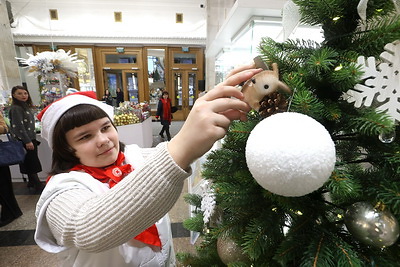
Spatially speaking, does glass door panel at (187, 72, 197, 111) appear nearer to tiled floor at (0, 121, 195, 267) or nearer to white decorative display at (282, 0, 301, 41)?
tiled floor at (0, 121, 195, 267)

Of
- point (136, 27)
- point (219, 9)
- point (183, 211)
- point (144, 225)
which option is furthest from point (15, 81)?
point (144, 225)

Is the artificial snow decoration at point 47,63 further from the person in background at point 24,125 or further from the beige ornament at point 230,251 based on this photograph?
the beige ornament at point 230,251

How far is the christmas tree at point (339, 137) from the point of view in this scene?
39 centimetres

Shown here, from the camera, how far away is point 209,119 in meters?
0.44

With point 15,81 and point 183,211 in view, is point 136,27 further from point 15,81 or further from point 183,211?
point 183,211

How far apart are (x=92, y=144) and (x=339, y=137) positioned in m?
0.80

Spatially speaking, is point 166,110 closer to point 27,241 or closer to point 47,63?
point 47,63

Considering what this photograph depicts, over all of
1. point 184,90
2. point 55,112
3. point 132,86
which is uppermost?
point 55,112

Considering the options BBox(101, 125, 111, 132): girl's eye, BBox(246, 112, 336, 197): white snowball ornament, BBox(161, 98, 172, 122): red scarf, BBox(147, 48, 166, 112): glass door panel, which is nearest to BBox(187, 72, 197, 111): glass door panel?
BBox(147, 48, 166, 112): glass door panel

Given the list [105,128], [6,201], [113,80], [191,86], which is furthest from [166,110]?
[105,128]

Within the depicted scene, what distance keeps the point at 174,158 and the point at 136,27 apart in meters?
9.78

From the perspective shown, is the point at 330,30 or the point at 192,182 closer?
the point at 330,30

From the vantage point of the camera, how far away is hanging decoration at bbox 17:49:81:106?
13.0 ft

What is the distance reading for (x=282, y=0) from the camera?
1.90 meters
